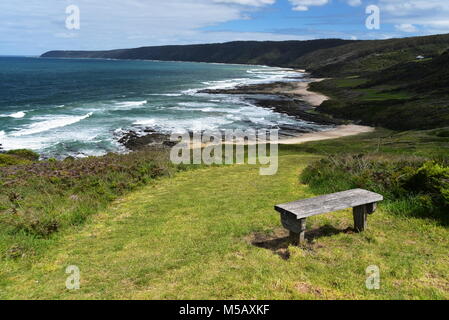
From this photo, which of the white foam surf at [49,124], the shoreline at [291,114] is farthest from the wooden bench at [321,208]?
the white foam surf at [49,124]

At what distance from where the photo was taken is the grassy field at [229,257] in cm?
555

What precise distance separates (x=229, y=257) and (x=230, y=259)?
9cm

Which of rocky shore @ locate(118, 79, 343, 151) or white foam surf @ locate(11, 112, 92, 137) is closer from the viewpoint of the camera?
rocky shore @ locate(118, 79, 343, 151)

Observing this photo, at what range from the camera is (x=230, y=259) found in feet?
22.0

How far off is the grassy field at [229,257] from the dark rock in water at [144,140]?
89.1 ft

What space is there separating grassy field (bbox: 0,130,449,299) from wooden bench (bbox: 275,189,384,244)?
33 centimetres

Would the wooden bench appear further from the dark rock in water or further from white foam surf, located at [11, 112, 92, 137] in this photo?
white foam surf, located at [11, 112, 92, 137]

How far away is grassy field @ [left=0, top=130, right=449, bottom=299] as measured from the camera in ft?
18.2

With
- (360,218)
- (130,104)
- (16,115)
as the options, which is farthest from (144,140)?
(360,218)

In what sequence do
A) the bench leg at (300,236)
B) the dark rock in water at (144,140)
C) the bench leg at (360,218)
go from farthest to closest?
the dark rock in water at (144,140)
the bench leg at (360,218)
the bench leg at (300,236)

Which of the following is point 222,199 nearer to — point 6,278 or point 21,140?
point 6,278

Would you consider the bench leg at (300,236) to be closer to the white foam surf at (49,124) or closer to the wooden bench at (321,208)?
the wooden bench at (321,208)

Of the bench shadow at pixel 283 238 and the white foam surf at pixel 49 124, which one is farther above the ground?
the white foam surf at pixel 49 124

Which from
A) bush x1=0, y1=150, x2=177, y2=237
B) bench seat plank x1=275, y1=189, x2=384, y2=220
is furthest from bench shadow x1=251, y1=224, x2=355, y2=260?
bush x1=0, y1=150, x2=177, y2=237
